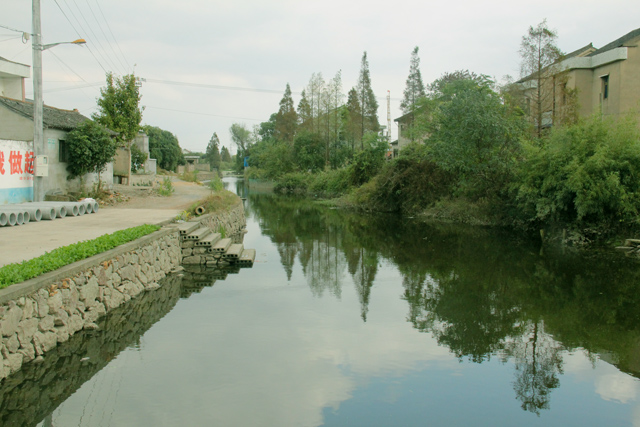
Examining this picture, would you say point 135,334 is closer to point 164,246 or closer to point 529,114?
point 164,246

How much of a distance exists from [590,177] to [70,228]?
15746mm

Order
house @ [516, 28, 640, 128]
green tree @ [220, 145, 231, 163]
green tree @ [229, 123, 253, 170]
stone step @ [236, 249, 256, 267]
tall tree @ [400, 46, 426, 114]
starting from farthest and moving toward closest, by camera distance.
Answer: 1. green tree @ [220, 145, 231, 163]
2. green tree @ [229, 123, 253, 170]
3. tall tree @ [400, 46, 426, 114]
4. house @ [516, 28, 640, 128]
5. stone step @ [236, 249, 256, 267]

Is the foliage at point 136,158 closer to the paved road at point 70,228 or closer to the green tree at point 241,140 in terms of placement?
the paved road at point 70,228

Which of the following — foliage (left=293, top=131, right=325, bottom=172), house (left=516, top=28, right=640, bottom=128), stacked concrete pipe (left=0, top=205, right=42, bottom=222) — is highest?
house (left=516, top=28, right=640, bottom=128)

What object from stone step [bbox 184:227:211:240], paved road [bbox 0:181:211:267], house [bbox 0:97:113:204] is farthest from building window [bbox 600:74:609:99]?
house [bbox 0:97:113:204]

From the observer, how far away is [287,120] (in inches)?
2581

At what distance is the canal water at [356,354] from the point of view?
18.7 feet

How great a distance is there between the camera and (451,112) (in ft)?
77.3

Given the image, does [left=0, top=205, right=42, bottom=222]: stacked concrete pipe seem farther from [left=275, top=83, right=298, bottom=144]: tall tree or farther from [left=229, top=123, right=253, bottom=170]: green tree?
[left=229, top=123, right=253, bottom=170]: green tree

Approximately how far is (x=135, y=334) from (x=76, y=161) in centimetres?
1401

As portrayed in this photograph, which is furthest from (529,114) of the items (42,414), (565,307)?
(42,414)

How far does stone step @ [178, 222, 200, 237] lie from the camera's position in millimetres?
13641

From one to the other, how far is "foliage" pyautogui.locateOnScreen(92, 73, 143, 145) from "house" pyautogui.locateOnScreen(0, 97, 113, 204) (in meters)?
6.32

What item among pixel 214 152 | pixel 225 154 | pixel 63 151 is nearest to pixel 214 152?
pixel 214 152
